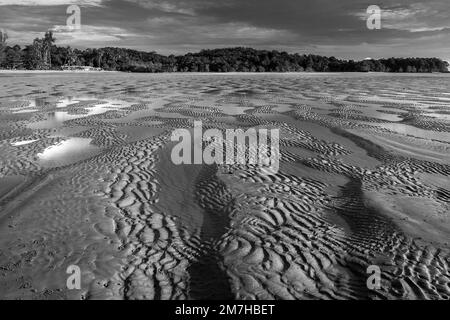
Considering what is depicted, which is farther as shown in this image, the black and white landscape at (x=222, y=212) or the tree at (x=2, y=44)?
the tree at (x=2, y=44)

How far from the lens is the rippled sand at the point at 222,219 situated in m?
3.86

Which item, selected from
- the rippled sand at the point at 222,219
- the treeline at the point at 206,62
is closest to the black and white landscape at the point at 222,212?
the rippled sand at the point at 222,219

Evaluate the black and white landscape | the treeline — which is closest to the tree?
the treeline

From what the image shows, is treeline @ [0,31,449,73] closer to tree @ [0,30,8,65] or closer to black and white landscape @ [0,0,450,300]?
tree @ [0,30,8,65]

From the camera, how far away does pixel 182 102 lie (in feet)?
59.8

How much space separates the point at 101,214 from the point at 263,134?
19.8 ft

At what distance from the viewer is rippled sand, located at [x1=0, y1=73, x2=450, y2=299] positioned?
12.7 ft

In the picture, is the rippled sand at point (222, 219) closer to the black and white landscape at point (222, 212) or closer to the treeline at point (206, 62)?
the black and white landscape at point (222, 212)

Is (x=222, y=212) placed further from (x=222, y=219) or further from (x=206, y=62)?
(x=206, y=62)

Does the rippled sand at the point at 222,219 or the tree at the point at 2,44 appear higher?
the tree at the point at 2,44

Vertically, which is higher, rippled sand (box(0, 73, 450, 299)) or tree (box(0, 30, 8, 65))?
tree (box(0, 30, 8, 65))

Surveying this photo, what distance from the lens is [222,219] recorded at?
17.7 feet

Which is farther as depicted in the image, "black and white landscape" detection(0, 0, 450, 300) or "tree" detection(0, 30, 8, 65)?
"tree" detection(0, 30, 8, 65)
